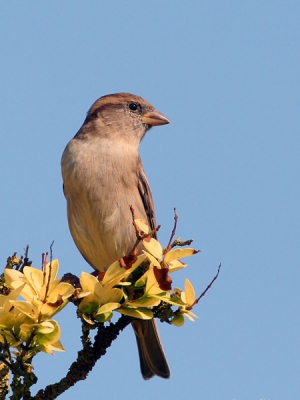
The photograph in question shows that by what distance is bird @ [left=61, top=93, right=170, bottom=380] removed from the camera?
21.8 ft

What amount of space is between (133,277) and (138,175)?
316cm

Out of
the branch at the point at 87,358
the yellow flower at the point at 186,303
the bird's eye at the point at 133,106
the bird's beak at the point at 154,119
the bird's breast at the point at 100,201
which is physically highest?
the bird's eye at the point at 133,106

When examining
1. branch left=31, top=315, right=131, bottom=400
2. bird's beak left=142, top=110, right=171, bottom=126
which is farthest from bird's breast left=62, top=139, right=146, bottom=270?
branch left=31, top=315, right=131, bottom=400

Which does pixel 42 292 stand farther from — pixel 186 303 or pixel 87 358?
pixel 186 303

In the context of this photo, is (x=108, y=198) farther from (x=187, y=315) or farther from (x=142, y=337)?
(x=187, y=315)

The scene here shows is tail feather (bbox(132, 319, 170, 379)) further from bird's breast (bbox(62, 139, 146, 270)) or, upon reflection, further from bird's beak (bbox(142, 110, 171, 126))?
bird's beak (bbox(142, 110, 171, 126))

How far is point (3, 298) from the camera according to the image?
348cm

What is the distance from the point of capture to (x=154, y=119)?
26.0ft

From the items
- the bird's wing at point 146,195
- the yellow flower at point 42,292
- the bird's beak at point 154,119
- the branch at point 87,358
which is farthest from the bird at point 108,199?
the yellow flower at point 42,292

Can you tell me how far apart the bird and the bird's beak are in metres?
0.46

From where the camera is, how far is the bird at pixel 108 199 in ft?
21.8

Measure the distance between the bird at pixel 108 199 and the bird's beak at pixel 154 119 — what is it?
0.46m

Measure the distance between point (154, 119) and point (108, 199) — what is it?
162 cm

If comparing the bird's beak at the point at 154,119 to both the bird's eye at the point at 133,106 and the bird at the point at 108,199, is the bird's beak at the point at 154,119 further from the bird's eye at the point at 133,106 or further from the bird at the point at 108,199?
the bird at the point at 108,199
